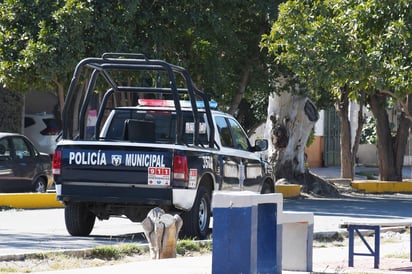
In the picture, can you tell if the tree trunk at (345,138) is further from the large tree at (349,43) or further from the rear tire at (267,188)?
the rear tire at (267,188)

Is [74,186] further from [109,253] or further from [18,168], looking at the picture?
[18,168]

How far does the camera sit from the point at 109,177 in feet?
48.6

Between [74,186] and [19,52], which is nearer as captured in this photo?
[74,186]

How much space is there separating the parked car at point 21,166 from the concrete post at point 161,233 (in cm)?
1085

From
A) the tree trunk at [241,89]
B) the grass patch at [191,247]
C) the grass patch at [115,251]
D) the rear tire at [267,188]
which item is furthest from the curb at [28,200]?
the grass patch at [115,251]

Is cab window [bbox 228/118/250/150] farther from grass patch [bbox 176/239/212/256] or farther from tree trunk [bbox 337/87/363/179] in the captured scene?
tree trunk [bbox 337/87/363/179]

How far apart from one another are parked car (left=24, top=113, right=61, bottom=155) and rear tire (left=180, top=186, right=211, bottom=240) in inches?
848

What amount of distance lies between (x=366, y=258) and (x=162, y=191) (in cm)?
302

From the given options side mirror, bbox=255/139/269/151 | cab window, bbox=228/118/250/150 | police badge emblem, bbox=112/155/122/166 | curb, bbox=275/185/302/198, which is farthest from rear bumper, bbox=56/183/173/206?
curb, bbox=275/185/302/198

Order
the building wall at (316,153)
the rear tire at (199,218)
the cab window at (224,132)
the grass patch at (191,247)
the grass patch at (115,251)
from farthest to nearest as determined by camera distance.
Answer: the building wall at (316,153)
the cab window at (224,132)
the rear tire at (199,218)
the grass patch at (191,247)
the grass patch at (115,251)

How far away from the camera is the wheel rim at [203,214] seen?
15570 mm

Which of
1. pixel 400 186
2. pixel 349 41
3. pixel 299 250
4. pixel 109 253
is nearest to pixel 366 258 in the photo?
pixel 299 250

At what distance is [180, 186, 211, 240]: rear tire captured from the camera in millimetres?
15266

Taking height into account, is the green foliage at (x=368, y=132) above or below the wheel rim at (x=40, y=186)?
above
